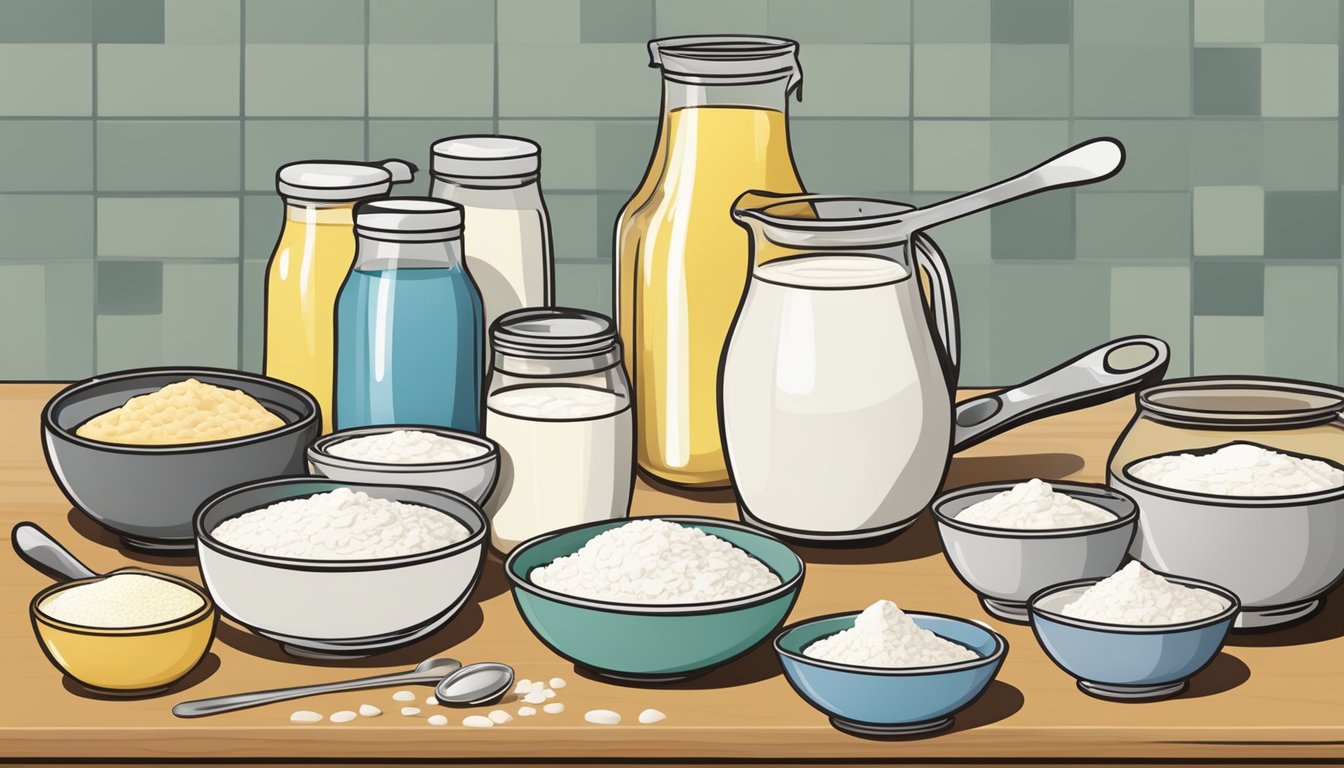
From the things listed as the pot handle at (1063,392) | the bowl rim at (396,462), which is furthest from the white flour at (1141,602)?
the bowl rim at (396,462)

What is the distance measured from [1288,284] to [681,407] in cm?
114

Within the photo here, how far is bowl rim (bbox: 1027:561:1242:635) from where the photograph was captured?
927 mm

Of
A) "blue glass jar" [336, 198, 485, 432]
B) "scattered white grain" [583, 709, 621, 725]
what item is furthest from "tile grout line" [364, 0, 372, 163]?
"scattered white grain" [583, 709, 621, 725]

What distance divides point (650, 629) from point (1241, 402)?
488 millimetres

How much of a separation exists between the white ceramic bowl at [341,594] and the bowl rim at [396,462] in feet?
0.36

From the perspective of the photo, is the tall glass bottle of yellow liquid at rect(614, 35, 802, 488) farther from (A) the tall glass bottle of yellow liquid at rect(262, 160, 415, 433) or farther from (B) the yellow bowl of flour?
(B) the yellow bowl of flour

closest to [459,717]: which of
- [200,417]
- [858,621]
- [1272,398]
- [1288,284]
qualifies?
[858,621]

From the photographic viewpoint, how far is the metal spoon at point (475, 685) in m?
0.95

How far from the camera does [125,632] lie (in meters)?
0.94

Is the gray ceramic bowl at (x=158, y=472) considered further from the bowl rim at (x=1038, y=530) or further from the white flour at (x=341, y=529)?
the bowl rim at (x=1038, y=530)

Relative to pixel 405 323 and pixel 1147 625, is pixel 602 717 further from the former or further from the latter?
pixel 405 323

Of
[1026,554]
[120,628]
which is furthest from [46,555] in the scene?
[1026,554]

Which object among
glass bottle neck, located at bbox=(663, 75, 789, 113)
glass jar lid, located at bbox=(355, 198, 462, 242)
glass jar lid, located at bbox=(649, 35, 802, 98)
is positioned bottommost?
glass jar lid, located at bbox=(355, 198, 462, 242)

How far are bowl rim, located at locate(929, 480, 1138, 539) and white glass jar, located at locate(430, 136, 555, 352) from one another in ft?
1.33
